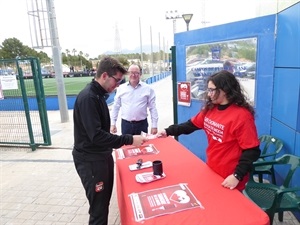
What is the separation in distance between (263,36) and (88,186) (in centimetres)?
270

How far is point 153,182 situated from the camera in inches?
71.8

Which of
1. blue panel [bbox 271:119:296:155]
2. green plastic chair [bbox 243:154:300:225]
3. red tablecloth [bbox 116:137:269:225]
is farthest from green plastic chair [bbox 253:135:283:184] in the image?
red tablecloth [bbox 116:137:269:225]

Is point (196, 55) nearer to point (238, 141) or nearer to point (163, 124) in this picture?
point (238, 141)

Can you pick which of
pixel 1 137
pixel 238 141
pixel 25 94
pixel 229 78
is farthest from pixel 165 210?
pixel 1 137

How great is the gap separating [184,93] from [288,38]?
1.96 m

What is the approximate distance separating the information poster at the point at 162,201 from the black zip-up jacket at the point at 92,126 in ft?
1.53

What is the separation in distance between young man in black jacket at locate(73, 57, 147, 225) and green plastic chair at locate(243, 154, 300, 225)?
1.35m

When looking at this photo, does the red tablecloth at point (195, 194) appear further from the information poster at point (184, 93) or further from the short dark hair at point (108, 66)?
the information poster at point (184, 93)

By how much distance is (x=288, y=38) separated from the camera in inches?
106

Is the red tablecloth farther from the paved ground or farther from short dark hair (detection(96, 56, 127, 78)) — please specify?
the paved ground

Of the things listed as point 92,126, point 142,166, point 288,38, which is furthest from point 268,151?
point 92,126

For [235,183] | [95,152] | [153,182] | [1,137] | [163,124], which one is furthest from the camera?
[163,124]

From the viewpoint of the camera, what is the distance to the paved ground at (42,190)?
2.94 meters

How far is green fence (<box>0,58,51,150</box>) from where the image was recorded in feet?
16.6
